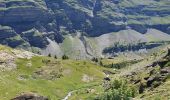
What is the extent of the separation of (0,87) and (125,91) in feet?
261

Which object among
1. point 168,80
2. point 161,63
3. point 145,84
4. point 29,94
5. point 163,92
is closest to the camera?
point 163,92

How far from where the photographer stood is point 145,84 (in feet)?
497

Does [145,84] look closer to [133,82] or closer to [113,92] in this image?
[113,92]

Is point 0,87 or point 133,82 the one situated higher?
point 133,82

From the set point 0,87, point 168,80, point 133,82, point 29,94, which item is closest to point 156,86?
point 168,80

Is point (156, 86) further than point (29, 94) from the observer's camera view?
No

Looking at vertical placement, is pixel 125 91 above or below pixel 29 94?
above

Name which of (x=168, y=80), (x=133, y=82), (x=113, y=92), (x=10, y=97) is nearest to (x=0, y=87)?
(x=10, y=97)

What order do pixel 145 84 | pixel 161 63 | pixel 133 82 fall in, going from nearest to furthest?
pixel 145 84 < pixel 161 63 < pixel 133 82

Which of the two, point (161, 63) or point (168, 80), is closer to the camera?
point (168, 80)

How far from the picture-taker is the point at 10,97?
630 feet

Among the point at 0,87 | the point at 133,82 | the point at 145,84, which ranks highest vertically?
the point at 145,84

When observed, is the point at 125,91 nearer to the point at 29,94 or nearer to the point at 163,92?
the point at 163,92

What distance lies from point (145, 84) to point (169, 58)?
14875 millimetres
